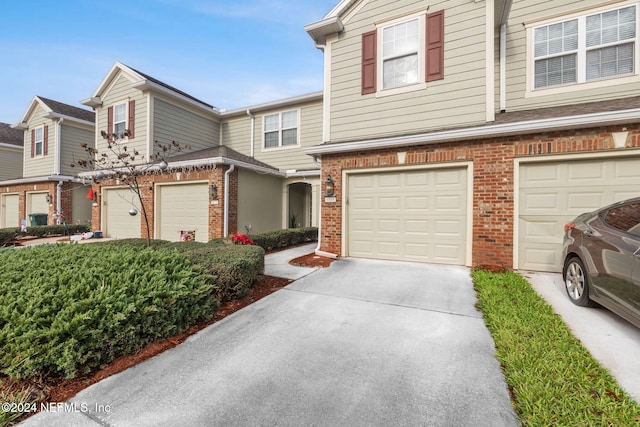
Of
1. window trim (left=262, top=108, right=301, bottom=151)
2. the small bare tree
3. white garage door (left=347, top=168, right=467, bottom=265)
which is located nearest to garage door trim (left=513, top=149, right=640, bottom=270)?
white garage door (left=347, top=168, right=467, bottom=265)

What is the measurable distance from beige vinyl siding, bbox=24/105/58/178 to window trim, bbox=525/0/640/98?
20034mm

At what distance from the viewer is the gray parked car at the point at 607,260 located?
284cm

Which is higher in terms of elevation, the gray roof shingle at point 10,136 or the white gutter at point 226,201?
the gray roof shingle at point 10,136

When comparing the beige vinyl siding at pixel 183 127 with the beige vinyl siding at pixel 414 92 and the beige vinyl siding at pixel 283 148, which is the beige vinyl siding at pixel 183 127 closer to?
the beige vinyl siding at pixel 283 148

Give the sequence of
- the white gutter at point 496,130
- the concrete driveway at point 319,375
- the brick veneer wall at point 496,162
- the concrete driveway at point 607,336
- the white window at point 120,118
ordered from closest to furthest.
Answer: the concrete driveway at point 319,375, the concrete driveway at point 607,336, the white gutter at point 496,130, the brick veneer wall at point 496,162, the white window at point 120,118

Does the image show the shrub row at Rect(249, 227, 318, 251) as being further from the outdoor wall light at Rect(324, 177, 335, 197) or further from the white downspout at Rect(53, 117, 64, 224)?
the white downspout at Rect(53, 117, 64, 224)

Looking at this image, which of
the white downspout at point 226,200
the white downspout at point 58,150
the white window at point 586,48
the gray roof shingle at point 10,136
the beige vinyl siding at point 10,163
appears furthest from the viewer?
the gray roof shingle at point 10,136

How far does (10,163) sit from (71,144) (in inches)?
318

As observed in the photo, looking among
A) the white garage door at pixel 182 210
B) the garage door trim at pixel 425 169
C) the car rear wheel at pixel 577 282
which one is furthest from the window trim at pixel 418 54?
the white garage door at pixel 182 210

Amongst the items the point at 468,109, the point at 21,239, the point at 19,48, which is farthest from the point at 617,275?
the point at 19,48

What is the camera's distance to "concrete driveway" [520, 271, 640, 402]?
7.48ft

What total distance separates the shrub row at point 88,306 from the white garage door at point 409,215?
164 inches

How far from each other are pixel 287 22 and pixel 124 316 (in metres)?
9.82

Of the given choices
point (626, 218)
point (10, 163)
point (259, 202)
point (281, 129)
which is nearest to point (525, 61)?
point (626, 218)
